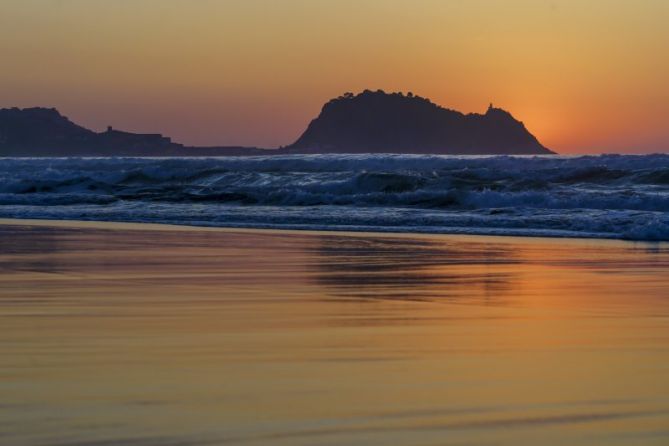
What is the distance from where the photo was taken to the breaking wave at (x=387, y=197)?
654 inches

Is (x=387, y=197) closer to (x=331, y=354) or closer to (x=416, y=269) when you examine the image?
(x=416, y=269)

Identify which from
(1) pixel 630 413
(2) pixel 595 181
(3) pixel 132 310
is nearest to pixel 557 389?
(1) pixel 630 413

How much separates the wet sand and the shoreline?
371cm

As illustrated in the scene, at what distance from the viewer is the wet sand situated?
146 inches

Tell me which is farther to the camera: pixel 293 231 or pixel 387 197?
pixel 387 197

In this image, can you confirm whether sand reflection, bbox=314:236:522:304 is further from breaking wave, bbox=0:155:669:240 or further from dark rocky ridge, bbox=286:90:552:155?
dark rocky ridge, bbox=286:90:552:155

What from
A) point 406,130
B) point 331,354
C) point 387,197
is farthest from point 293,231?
point 406,130

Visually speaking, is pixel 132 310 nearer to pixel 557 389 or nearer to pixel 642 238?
pixel 557 389

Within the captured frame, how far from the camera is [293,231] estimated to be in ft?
52.3

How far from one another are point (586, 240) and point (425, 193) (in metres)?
9.66

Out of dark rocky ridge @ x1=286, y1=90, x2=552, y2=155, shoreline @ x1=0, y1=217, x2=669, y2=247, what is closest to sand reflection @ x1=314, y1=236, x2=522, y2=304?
shoreline @ x1=0, y1=217, x2=669, y2=247

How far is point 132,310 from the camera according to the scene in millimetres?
6602

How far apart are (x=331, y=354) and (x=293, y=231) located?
1089 cm

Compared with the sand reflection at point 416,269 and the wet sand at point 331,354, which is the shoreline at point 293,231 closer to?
the sand reflection at point 416,269
